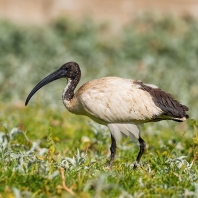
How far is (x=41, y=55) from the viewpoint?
1611 centimetres

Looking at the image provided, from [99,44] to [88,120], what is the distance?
26.6ft

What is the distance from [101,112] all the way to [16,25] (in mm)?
12275

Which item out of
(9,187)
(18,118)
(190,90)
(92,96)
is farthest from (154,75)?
(9,187)

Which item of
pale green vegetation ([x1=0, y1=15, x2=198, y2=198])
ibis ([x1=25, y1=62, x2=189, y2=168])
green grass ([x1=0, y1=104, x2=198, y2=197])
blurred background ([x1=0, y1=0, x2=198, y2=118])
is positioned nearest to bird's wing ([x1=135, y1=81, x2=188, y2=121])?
ibis ([x1=25, y1=62, x2=189, y2=168])

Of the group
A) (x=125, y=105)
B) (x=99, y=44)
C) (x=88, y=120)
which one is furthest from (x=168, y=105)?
(x=99, y=44)

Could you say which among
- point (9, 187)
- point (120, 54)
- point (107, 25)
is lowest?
point (9, 187)

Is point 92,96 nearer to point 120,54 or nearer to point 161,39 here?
point 120,54

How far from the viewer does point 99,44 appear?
18141 mm

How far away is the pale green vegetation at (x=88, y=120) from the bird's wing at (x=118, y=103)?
45cm

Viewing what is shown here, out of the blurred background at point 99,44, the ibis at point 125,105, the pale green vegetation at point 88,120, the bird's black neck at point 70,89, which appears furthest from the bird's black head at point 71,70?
the blurred background at point 99,44

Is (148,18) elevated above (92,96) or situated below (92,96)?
above

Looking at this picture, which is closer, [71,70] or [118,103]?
[118,103]

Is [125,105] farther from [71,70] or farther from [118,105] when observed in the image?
[71,70]

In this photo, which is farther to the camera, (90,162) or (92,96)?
(92,96)
